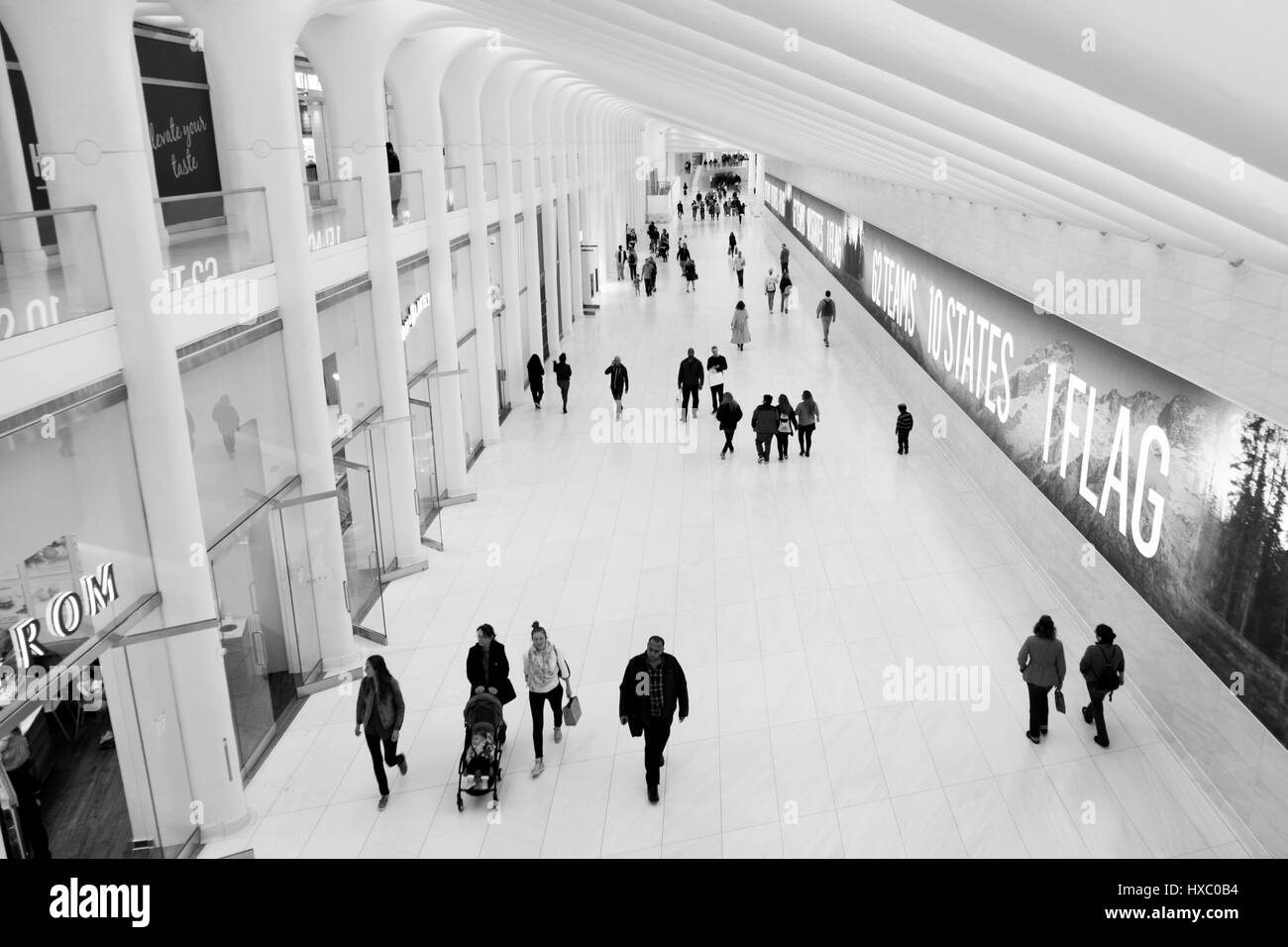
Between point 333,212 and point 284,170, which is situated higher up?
point 284,170

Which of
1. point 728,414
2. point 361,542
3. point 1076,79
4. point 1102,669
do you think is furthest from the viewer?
point 728,414

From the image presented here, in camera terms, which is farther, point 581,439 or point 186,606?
point 581,439

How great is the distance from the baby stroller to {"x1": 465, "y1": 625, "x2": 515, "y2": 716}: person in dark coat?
0.46 feet

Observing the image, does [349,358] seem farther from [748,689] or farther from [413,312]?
[748,689]

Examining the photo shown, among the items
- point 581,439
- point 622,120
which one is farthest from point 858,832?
point 622,120

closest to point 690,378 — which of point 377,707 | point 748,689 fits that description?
point 748,689

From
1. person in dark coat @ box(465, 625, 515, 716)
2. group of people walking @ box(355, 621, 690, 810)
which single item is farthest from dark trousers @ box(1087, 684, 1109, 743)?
person in dark coat @ box(465, 625, 515, 716)

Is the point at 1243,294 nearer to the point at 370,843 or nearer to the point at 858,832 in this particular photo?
the point at 858,832

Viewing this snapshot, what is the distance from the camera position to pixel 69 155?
5891 mm

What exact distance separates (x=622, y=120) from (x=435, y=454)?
35721 mm

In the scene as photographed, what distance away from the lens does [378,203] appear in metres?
10.6

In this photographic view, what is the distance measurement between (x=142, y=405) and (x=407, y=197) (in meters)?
6.91

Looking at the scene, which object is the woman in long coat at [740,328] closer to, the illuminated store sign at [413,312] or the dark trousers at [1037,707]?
the illuminated store sign at [413,312]
